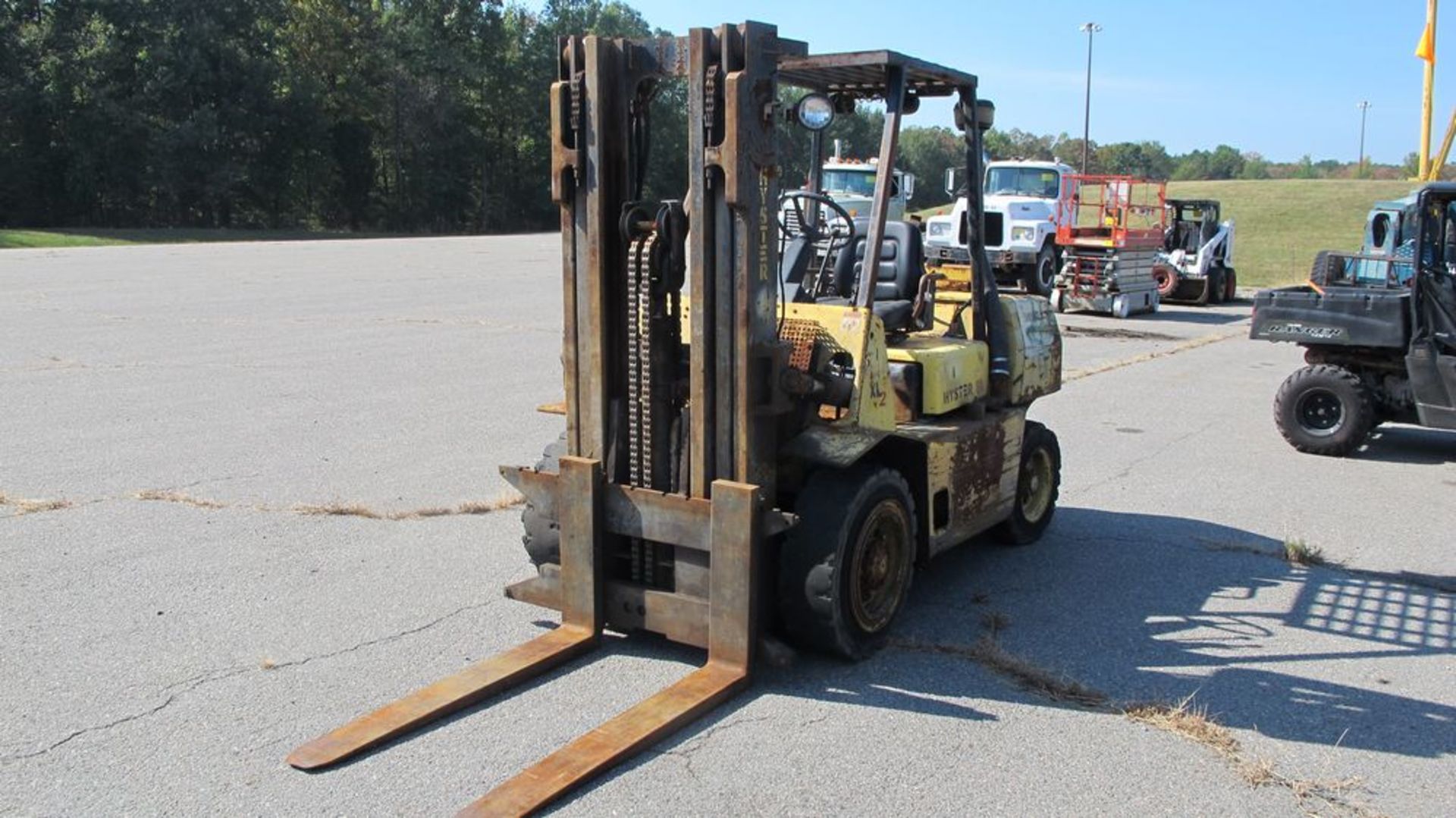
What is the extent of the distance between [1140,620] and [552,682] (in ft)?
9.57

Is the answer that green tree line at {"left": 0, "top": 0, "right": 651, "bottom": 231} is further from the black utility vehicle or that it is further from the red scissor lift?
the black utility vehicle

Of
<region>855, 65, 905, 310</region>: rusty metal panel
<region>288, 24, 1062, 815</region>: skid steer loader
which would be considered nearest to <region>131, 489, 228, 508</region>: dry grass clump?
<region>288, 24, 1062, 815</region>: skid steer loader

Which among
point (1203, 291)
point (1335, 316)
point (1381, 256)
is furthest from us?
point (1203, 291)

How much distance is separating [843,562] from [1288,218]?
60.1 m

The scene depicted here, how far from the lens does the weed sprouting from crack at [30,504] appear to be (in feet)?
23.7

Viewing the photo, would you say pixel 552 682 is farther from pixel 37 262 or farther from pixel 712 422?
pixel 37 262

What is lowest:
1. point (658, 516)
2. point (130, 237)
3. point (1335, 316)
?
point (658, 516)

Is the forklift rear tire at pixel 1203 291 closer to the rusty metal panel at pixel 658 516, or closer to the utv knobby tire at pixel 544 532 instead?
the utv knobby tire at pixel 544 532

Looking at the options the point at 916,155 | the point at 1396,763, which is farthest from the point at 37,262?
the point at 916,155

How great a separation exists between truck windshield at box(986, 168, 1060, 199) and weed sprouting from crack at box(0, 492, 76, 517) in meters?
22.2

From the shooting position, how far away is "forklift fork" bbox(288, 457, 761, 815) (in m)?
4.12

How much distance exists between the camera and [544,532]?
5574 millimetres

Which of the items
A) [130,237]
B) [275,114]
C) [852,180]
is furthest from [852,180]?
[275,114]

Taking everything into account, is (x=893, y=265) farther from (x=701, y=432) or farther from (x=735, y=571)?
(x=735, y=571)
